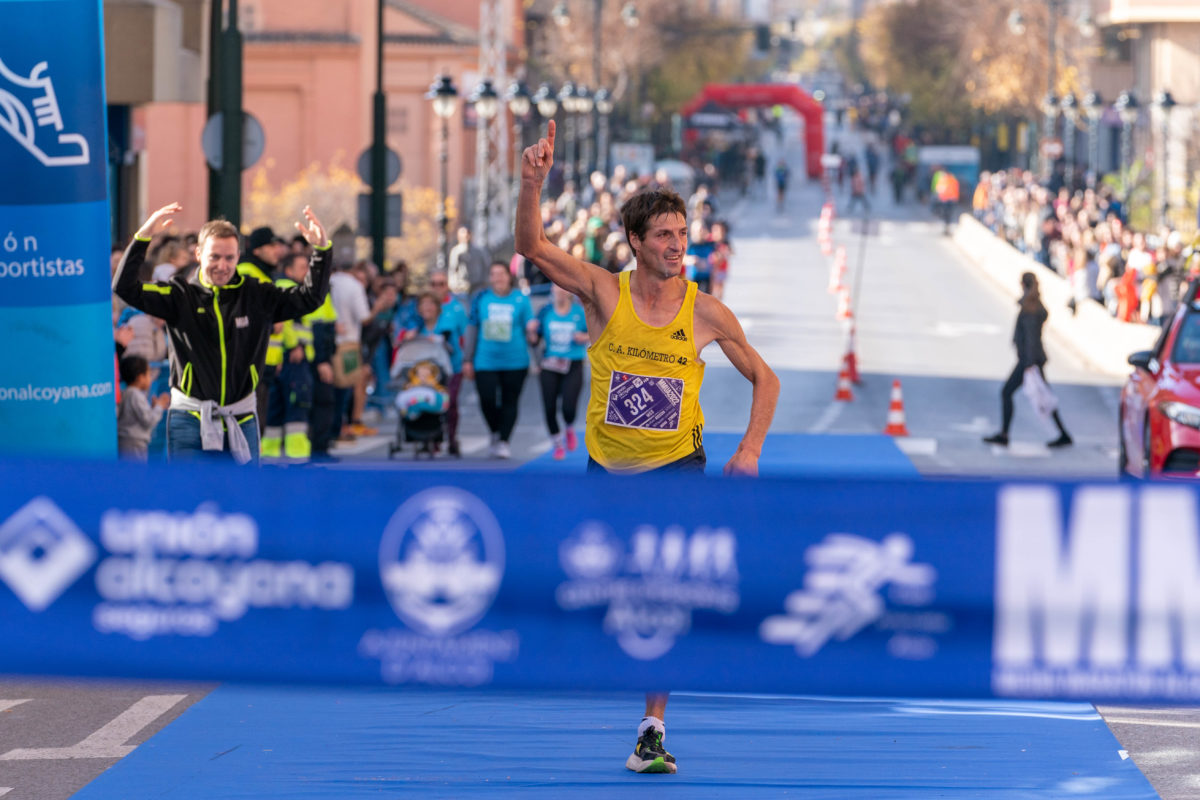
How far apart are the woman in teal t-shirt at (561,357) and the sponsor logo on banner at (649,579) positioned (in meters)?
12.0

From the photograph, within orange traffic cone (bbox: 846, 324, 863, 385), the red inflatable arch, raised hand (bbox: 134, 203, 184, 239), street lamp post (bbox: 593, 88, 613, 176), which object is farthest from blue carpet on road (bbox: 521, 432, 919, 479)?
the red inflatable arch

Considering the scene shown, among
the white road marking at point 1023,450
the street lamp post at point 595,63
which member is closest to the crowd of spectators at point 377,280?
the white road marking at point 1023,450

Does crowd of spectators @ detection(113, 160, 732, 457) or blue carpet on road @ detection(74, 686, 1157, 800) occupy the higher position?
crowd of spectators @ detection(113, 160, 732, 457)

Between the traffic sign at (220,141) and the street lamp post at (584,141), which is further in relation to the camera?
A: the street lamp post at (584,141)

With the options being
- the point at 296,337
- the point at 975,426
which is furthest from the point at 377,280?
the point at 975,426

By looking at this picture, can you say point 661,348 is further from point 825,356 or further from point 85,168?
point 825,356

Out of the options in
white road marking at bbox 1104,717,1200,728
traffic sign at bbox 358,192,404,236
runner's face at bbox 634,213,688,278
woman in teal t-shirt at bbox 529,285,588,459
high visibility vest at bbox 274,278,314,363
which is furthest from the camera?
traffic sign at bbox 358,192,404,236

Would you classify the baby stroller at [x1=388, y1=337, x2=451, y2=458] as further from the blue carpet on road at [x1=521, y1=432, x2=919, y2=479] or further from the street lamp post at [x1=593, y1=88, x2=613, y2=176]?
the street lamp post at [x1=593, y1=88, x2=613, y2=176]

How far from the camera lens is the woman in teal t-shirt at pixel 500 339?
55.2 ft

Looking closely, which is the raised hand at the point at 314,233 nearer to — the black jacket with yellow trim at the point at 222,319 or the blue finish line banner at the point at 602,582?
the black jacket with yellow trim at the point at 222,319

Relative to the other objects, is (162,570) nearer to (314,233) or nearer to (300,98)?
(314,233)

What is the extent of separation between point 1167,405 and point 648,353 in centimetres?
773

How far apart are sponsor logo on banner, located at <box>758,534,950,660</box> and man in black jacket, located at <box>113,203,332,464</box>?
4087 mm

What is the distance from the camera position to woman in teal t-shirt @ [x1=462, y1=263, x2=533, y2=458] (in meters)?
16.8
